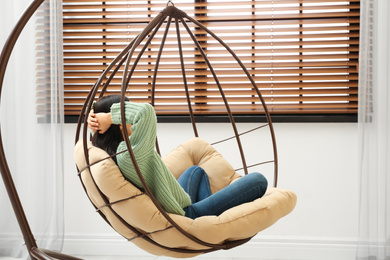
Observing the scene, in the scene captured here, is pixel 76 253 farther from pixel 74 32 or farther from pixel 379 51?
pixel 379 51

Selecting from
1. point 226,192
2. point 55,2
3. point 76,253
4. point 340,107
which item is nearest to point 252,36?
point 340,107

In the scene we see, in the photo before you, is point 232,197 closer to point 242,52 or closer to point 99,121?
point 99,121

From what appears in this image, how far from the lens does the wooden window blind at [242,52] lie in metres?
2.84

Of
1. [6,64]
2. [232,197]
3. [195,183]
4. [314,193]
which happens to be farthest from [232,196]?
[314,193]

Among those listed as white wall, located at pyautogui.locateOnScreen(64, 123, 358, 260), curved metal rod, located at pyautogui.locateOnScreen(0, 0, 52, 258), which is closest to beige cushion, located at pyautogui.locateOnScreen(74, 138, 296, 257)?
curved metal rod, located at pyautogui.locateOnScreen(0, 0, 52, 258)

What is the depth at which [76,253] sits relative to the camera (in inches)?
118

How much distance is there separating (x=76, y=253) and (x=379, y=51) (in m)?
2.06

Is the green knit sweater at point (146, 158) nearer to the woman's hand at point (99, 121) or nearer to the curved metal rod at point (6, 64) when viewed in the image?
the woman's hand at point (99, 121)

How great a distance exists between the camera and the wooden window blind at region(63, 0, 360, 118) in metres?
2.84

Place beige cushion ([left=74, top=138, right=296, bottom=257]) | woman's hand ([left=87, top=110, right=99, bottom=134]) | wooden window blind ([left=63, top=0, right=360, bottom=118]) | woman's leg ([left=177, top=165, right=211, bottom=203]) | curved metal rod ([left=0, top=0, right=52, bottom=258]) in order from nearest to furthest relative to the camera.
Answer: curved metal rod ([left=0, top=0, right=52, bottom=258]) → beige cushion ([left=74, top=138, right=296, bottom=257]) → woman's hand ([left=87, top=110, right=99, bottom=134]) → woman's leg ([left=177, top=165, right=211, bottom=203]) → wooden window blind ([left=63, top=0, right=360, bottom=118])

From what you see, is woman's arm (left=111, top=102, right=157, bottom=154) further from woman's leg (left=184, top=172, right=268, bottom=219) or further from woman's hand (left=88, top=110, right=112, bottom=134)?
woman's leg (left=184, top=172, right=268, bottom=219)

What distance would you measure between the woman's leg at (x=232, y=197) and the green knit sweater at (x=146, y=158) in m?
0.12

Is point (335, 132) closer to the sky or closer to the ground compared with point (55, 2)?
closer to the ground

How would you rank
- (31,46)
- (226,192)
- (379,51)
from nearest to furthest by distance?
(226,192), (379,51), (31,46)
